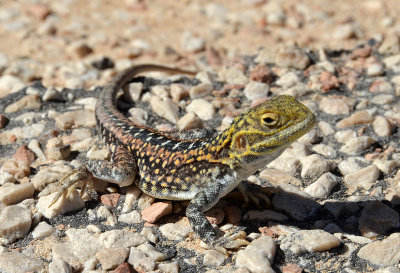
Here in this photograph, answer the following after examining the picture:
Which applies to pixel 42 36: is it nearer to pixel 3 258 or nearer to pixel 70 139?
pixel 70 139

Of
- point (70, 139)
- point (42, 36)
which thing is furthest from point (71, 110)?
point (42, 36)

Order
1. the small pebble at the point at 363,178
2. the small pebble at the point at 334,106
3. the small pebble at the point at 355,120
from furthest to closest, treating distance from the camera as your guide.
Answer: the small pebble at the point at 334,106, the small pebble at the point at 355,120, the small pebble at the point at 363,178

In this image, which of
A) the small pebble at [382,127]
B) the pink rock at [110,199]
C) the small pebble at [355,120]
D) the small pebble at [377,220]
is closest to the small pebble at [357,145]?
the small pebble at [382,127]

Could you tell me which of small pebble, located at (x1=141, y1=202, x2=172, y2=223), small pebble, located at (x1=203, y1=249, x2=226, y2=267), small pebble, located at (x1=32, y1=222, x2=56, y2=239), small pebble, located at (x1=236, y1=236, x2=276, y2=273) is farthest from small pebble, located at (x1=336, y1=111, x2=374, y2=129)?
small pebble, located at (x1=32, y1=222, x2=56, y2=239)

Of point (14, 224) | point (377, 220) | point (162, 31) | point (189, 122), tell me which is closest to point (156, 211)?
point (14, 224)

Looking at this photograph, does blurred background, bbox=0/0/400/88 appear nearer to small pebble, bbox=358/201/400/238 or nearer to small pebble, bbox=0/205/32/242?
small pebble, bbox=0/205/32/242

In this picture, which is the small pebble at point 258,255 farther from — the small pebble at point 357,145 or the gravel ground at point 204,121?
the small pebble at point 357,145

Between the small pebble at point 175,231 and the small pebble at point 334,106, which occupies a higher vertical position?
the small pebble at point 334,106
